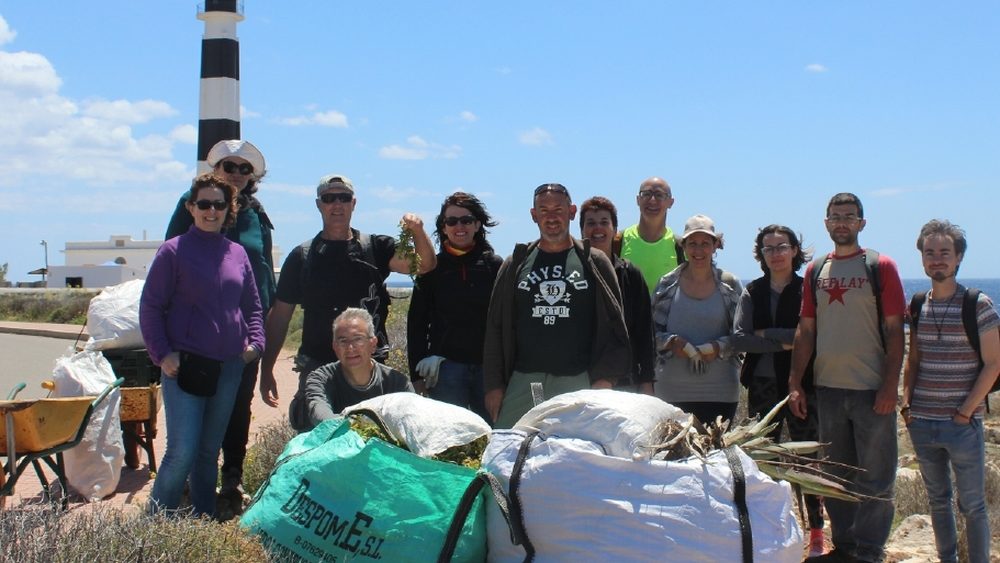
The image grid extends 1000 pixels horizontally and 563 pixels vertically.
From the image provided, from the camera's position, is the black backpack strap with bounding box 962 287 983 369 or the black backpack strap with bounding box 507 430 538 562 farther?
the black backpack strap with bounding box 962 287 983 369

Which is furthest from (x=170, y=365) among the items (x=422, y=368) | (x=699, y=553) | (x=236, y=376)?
(x=699, y=553)

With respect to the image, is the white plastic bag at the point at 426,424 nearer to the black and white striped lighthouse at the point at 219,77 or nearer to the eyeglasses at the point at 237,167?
the eyeglasses at the point at 237,167

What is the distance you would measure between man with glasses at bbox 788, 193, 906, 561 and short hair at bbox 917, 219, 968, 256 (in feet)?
0.72

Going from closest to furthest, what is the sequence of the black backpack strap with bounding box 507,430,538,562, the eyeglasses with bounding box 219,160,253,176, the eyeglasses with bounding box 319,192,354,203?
the black backpack strap with bounding box 507,430,538,562, the eyeglasses with bounding box 319,192,354,203, the eyeglasses with bounding box 219,160,253,176

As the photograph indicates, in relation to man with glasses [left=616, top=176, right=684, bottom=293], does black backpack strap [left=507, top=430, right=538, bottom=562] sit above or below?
below

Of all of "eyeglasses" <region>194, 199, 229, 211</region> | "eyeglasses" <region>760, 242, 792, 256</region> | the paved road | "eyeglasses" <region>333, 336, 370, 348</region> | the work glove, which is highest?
"eyeglasses" <region>194, 199, 229, 211</region>

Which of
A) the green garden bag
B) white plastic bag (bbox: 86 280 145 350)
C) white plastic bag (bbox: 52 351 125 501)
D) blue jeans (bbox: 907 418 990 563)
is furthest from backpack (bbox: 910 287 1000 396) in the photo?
white plastic bag (bbox: 86 280 145 350)

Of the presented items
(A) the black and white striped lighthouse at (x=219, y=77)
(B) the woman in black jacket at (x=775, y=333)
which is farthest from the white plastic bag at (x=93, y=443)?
(A) the black and white striped lighthouse at (x=219, y=77)

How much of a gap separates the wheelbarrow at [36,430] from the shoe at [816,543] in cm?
406

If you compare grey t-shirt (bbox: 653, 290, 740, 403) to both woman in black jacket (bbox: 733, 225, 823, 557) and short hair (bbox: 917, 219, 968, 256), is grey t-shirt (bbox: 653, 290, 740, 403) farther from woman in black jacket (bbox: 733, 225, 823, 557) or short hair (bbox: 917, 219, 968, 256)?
short hair (bbox: 917, 219, 968, 256)

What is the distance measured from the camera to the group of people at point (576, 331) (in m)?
4.88

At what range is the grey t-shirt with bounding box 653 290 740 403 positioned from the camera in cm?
551

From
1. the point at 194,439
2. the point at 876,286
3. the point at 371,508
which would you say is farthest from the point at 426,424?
the point at 876,286

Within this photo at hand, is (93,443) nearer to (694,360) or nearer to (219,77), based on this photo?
(694,360)
